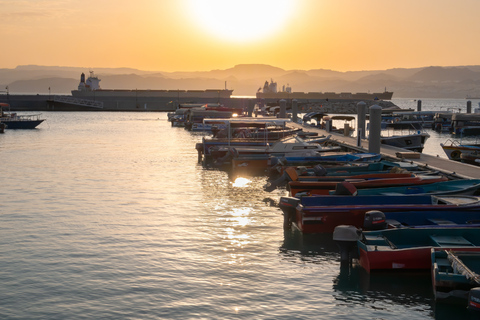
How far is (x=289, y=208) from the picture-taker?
68.2ft

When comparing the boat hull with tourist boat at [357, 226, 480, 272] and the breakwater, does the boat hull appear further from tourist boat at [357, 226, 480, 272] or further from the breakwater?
tourist boat at [357, 226, 480, 272]

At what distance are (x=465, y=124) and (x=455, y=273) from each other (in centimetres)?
6787

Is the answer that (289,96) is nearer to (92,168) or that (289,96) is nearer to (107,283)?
(92,168)

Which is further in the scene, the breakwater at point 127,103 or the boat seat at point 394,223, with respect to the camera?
the breakwater at point 127,103

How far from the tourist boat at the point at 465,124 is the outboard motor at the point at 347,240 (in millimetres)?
55453

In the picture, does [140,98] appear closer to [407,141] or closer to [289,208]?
[407,141]

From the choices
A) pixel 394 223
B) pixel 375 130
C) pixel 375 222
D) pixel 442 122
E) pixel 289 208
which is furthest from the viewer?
pixel 442 122

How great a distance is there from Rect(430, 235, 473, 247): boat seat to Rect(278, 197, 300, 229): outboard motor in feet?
18.0

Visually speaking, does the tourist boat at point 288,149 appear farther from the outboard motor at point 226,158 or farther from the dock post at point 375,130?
the dock post at point 375,130

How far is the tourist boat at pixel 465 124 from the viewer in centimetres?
6788

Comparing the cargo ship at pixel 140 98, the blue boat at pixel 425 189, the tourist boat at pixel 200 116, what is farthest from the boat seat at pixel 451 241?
the cargo ship at pixel 140 98

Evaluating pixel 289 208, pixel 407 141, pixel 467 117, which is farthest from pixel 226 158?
pixel 467 117

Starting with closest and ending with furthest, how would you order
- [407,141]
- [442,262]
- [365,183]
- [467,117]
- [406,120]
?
[442,262]
[365,183]
[407,141]
[467,117]
[406,120]

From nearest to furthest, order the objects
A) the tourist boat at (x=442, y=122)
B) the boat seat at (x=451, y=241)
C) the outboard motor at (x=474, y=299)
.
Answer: the outboard motor at (x=474, y=299), the boat seat at (x=451, y=241), the tourist boat at (x=442, y=122)
